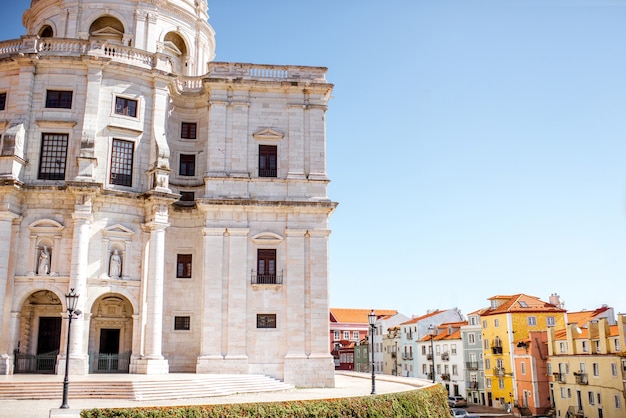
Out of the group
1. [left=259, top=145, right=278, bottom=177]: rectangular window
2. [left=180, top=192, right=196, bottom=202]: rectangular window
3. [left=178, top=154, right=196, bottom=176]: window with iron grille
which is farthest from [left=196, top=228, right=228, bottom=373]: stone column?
[left=178, top=154, right=196, bottom=176]: window with iron grille

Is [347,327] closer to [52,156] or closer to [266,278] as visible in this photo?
[266,278]

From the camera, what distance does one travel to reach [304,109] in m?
38.3

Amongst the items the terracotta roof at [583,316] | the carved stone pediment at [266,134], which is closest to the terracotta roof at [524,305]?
the terracotta roof at [583,316]

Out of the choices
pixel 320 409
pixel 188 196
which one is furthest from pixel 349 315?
pixel 320 409

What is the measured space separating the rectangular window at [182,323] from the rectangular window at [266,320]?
13.1ft

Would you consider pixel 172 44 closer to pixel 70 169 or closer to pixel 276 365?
pixel 70 169

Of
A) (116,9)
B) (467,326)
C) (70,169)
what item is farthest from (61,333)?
(467,326)

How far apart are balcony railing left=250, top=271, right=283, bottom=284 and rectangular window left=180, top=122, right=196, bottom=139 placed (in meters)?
9.72

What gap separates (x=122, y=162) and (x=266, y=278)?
34.2ft

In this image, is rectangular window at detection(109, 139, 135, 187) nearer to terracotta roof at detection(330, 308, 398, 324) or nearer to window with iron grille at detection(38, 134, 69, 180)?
window with iron grille at detection(38, 134, 69, 180)

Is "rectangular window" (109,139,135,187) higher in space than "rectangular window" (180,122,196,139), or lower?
lower

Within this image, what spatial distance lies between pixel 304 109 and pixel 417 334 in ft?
162

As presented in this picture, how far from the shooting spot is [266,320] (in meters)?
35.7

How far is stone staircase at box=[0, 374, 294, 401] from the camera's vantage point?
26062mm
